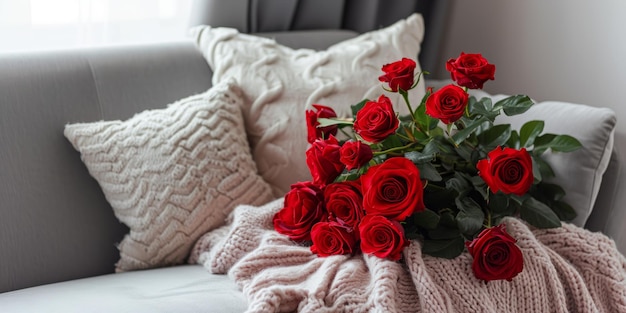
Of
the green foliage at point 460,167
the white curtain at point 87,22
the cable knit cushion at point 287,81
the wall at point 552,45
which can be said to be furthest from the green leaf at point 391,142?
the white curtain at point 87,22

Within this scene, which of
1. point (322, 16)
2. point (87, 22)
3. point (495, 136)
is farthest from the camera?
point (322, 16)

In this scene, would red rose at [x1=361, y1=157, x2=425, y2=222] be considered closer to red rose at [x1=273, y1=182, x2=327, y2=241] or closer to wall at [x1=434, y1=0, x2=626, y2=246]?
red rose at [x1=273, y1=182, x2=327, y2=241]

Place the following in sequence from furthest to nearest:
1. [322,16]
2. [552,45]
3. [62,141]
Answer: [322,16]
[552,45]
[62,141]

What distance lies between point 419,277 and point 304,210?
0.27 m

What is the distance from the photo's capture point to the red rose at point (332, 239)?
52.5 inches

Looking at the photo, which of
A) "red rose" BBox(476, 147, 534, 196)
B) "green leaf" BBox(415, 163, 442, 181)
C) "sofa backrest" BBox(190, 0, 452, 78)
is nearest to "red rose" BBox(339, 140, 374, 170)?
"green leaf" BBox(415, 163, 442, 181)

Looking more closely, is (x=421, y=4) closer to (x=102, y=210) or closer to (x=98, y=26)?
(x=98, y=26)

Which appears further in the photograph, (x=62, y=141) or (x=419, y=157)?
(x=62, y=141)

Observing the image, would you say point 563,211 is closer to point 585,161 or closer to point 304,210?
point 585,161

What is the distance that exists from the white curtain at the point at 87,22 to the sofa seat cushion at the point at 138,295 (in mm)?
675

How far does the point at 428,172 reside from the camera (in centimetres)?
132

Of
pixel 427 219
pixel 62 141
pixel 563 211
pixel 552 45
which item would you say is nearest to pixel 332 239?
pixel 427 219

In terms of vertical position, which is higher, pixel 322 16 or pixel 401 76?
pixel 401 76

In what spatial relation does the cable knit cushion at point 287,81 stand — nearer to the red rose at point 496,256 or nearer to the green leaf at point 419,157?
the green leaf at point 419,157
